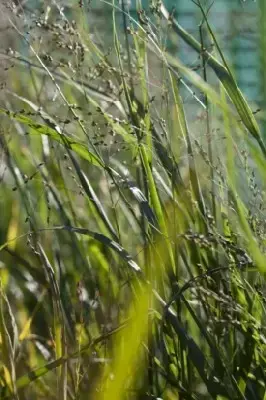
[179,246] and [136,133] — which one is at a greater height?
[136,133]

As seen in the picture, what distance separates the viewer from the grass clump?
0.92 metres

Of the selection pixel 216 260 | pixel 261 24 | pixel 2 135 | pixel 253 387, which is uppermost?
pixel 2 135

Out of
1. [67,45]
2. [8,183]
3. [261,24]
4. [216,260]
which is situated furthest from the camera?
[8,183]

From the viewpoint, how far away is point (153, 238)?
0.99m

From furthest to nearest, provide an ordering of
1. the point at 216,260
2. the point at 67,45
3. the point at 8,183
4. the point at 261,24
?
the point at 8,183 → the point at 216,260 → the point at 67,45 → the point at 261,24

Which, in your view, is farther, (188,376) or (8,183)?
(8,183)

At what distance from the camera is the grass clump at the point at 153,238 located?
92 centimetres

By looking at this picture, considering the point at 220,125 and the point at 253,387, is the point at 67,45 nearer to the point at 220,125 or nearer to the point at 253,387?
the point at 220,125

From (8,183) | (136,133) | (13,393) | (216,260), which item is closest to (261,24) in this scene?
(136,133)

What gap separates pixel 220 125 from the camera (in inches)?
43.4

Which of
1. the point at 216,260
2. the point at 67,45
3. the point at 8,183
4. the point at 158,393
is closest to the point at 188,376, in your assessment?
the point at 158,393

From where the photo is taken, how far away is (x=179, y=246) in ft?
3.43

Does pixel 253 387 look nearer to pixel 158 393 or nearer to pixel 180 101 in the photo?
pixel 158 393

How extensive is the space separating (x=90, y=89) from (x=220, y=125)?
17cm
